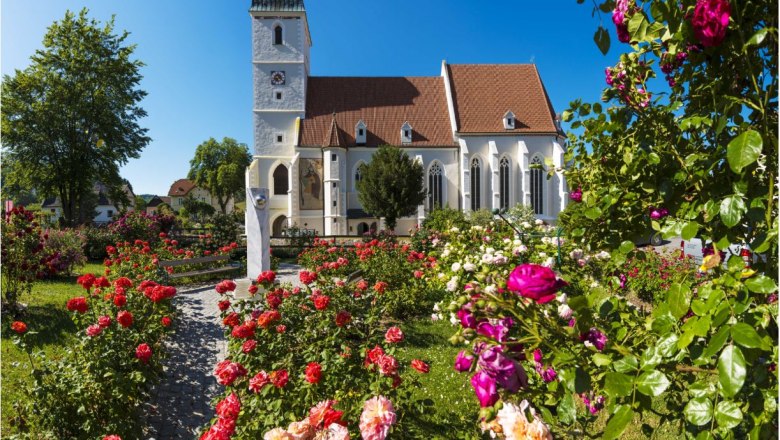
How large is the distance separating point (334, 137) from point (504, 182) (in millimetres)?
12815

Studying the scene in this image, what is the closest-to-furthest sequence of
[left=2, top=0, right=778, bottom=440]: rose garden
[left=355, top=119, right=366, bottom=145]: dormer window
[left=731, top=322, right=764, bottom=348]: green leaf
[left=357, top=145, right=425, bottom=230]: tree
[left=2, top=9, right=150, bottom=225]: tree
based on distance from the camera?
[left=731, top=322, right=764, bottom=348]: green leaf < [left=2, top=0, right=778, bottom=440]: rose garden < [left=2, top=9, right=150, bottom=225]: tree < [left=357, top=145, right=425, bottom=230]: tree < [left=355, top=119, right=366, bottom=145]: dormer window

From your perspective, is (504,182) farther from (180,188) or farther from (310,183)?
(180,188)

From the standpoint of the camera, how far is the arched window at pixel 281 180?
96.5 ft

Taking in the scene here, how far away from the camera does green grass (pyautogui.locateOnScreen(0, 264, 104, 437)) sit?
3.85 metres

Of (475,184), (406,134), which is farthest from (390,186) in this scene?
(475,184)

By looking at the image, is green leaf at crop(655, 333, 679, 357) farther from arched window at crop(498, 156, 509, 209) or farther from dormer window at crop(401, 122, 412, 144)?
arched window at crop(498, 156, 509, 209)

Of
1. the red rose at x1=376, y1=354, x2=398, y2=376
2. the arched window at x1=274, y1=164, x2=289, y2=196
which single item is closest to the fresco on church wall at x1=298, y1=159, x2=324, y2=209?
the arched window at x1=274, y1=164, x2=289, y2=196

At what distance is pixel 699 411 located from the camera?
1.00m

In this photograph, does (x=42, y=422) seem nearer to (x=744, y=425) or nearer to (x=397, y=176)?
(x=744, y=425)

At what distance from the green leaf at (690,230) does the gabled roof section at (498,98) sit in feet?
97.8

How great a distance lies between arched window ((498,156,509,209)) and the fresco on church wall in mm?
13129

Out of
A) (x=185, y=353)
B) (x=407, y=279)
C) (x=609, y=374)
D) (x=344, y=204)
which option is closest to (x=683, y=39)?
(x=609, y=374)

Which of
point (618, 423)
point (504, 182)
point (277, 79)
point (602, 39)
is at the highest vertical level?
point (277, 79)

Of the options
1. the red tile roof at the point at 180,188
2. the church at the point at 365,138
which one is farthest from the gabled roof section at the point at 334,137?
the red tile roof at the point at 180,188
